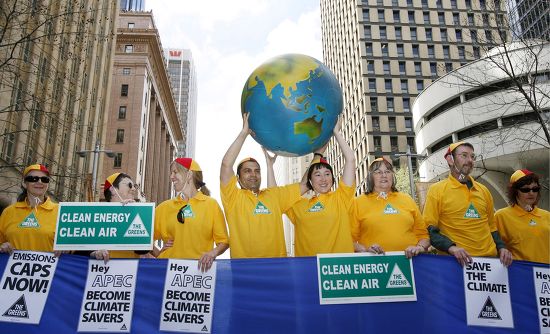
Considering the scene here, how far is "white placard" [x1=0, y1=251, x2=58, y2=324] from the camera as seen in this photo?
15.4 ft

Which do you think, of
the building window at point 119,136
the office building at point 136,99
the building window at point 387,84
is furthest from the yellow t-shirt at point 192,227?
the building window at point 387,84

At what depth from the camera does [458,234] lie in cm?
530

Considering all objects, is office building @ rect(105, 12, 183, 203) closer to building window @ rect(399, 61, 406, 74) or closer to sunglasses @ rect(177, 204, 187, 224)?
→ building window @ rect(399, 61, 406, 74)

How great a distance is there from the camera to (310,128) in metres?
5.52

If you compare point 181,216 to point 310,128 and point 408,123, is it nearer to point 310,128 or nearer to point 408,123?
point 310,128

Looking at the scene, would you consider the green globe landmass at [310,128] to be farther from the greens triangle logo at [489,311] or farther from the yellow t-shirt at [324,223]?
the greens triangle logo at [489,311]

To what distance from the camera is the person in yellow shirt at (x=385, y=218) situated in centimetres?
517

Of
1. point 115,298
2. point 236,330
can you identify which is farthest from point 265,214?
point 115,298

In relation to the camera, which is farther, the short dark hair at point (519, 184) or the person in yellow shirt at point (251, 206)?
the short dark hair at point (519, 184)

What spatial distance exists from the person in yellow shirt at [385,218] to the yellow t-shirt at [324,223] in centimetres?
17

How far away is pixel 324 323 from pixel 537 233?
2.99m

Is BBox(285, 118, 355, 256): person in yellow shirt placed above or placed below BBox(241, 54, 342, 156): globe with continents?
below

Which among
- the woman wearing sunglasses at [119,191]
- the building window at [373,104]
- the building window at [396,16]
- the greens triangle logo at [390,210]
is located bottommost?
the greens triangle logo at [390,210]

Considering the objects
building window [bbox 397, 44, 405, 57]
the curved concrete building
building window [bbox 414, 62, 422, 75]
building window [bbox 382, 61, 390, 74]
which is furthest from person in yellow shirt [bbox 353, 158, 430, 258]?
building window [bbox 397, 44, 405, 57]
